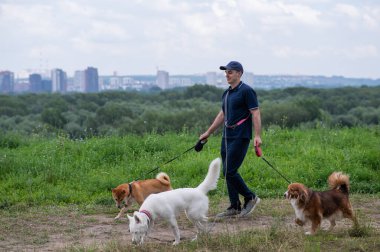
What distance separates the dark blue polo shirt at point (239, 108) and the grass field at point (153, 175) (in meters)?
1.29

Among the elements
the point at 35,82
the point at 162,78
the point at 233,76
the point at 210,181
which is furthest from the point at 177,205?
the point at 162,78

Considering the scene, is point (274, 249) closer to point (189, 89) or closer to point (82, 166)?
point (82, 166)

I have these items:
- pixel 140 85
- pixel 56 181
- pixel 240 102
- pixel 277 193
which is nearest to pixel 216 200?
pixel 277 193

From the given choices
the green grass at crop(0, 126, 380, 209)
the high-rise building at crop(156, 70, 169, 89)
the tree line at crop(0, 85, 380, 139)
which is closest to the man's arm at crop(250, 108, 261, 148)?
the green grass at crop(0, 126, 380, 209)

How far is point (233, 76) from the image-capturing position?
8.12m

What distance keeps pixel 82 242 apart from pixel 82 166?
4655 mm

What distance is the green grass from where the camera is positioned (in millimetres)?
10625

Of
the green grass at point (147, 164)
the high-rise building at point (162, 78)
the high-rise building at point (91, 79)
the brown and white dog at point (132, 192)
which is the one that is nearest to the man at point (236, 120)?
the brown and white dog at point (132, 192)

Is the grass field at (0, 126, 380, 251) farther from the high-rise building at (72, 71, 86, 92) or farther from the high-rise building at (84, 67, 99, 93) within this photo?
the high-rise building at (72, 71, 86, 92)

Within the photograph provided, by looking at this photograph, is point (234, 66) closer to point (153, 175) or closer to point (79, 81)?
point (153, 175)

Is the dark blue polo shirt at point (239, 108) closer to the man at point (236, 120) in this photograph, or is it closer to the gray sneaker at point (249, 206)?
the man at point (236, 120)

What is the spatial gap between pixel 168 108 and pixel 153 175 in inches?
1423

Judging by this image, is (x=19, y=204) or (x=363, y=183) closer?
(x=19, y=204)

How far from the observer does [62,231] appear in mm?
8039
